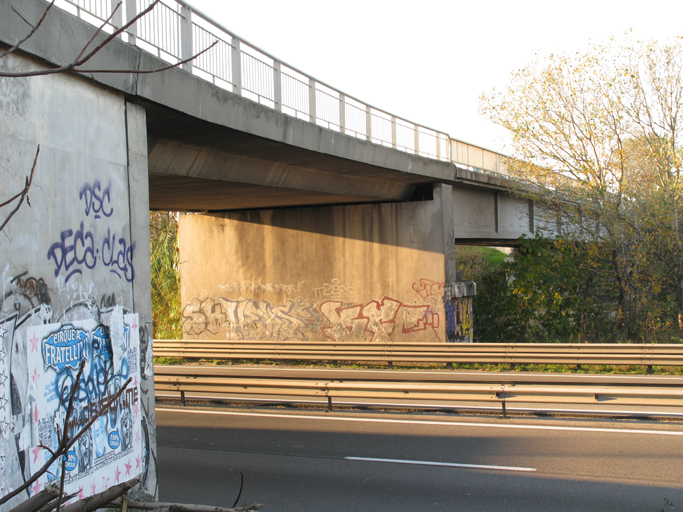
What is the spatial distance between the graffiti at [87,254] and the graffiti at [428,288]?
1082 cm

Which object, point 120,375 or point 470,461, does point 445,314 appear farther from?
point 120,375

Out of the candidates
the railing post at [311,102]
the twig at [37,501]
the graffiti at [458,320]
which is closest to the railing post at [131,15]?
the railing post at [311,102]

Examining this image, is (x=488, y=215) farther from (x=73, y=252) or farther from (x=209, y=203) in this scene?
(x=73, y=252)

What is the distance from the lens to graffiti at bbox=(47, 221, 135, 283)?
5797 mm

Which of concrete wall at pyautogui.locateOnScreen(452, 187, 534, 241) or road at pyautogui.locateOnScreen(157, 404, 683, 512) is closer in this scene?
road at pyautogui.locateOnScreen(157, 404, 683, 512)

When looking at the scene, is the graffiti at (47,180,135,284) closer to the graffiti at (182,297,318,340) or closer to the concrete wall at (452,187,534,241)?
the graffiti at (182,297,318,340)

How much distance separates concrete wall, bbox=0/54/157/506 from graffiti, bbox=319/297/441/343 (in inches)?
416

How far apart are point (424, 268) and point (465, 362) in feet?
9.82

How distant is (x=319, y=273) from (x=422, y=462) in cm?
1025

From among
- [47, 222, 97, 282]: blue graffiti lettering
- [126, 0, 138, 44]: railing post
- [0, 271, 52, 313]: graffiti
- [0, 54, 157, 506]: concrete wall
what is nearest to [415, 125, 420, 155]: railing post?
[126, 0, 138, 44]: railing post

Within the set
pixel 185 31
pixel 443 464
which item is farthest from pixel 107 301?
pixel 443 464

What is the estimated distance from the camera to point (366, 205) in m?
17.4

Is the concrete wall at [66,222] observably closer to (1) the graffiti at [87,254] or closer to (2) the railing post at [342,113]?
(1) the graffiti at [87,254]

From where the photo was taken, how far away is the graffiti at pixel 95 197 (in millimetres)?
6195
